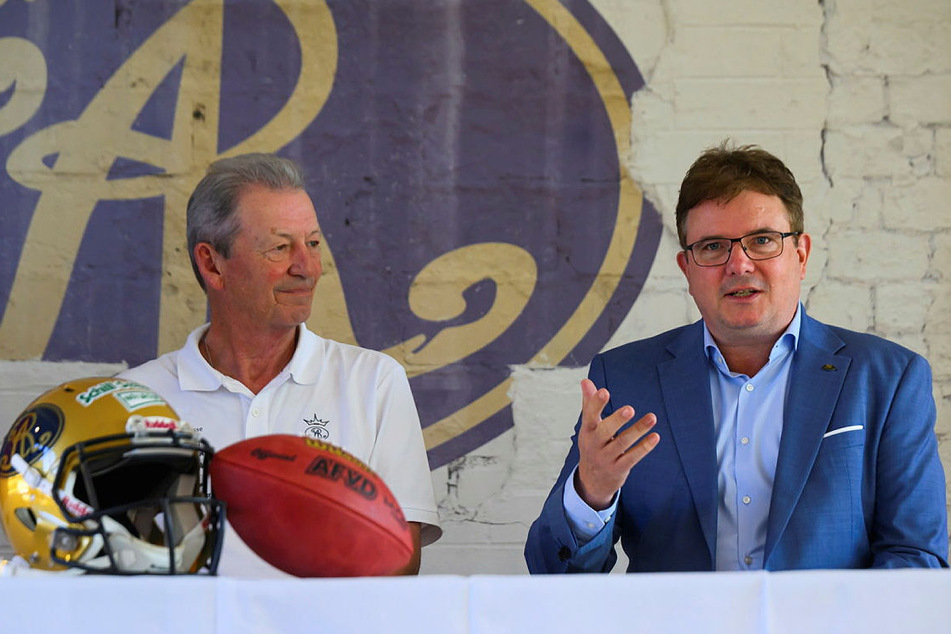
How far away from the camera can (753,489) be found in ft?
4.65

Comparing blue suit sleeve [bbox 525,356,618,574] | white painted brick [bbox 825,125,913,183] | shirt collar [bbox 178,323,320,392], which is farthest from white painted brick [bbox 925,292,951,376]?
shirt collar [bbox 178,323,320,392]

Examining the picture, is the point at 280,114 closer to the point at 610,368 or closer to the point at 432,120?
the point at 432,120

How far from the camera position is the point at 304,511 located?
94 cm

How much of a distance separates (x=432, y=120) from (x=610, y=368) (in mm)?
752

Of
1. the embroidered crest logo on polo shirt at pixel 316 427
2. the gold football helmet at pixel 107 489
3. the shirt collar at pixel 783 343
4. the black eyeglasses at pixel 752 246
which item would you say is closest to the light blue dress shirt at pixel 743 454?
the shirt collar at pixel 783 343

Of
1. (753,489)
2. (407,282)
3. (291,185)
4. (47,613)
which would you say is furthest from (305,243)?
(47,613)

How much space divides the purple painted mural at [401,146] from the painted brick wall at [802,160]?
0.19 feet

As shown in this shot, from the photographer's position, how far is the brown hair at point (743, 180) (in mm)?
1482

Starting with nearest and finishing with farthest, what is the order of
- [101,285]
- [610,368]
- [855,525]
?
[855,525] < [610,368] < [101,285]

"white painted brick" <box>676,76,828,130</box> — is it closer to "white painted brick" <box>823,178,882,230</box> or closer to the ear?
"white painted brick" <box>823,178,882,230</box>

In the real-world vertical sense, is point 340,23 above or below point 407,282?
above

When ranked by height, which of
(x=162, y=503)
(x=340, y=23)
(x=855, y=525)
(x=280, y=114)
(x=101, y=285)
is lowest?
(x=855, y=525)

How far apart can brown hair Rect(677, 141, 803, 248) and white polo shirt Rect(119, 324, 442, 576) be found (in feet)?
1.89

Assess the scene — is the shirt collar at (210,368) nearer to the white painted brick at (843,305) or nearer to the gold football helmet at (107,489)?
the gold football helmet at (107,489)
